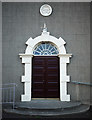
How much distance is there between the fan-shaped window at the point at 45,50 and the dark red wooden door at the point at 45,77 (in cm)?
23

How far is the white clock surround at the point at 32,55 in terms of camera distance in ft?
26.8

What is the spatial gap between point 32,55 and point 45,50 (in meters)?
0.78

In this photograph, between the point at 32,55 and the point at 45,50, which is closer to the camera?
the point at 32,55

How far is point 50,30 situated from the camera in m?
8.59

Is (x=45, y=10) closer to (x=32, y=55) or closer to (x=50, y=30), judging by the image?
(x=50, y=30)

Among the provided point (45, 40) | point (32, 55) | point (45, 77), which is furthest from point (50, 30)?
point (45, 77)

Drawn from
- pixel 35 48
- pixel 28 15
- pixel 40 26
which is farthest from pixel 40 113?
pixel 28 15

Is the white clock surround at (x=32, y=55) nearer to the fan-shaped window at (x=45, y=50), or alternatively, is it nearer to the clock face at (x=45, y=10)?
the fan-shaped window at (x=45, y=50)

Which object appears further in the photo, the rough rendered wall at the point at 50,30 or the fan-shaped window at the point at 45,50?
the fan-shaped window at the point at 45,50

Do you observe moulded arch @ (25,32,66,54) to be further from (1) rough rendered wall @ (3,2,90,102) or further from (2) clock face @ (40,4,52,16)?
(2) clock face @ (40,4,52,16)

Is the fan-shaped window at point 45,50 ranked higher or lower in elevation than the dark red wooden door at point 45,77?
higher

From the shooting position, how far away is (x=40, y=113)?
6.41 meters

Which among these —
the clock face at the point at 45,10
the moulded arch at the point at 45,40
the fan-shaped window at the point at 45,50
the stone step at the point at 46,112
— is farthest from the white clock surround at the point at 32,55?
the stone step at the point at 46,112

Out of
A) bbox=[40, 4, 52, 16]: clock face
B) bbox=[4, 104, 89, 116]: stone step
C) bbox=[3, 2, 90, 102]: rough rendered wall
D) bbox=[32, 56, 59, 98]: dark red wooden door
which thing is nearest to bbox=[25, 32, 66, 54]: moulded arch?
bbox=[3, 2, 90, 102]: rough rendered wall
